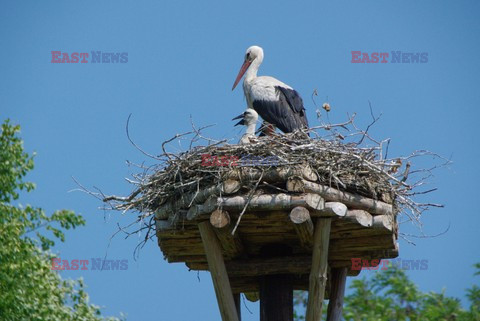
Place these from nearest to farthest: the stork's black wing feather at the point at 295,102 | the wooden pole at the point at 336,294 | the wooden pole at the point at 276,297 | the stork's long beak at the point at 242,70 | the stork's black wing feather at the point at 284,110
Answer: the wooden pole at the point at 276,297
the wooden pole at the point at 336,294
the stork's black wing feather at the point at 284,110
the stork's black wing feather at the point at 295,102
the stork's long beak at the point at 242,70

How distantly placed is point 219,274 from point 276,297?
0.66 metres

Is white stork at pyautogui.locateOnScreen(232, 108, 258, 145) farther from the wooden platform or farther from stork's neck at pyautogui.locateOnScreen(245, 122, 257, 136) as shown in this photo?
the wooden platform

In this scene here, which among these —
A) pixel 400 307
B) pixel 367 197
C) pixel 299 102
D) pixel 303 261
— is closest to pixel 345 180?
pixel 367 197

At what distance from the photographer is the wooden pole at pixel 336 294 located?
8983 mm

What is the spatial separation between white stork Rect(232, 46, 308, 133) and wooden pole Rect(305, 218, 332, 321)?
9.90 ft

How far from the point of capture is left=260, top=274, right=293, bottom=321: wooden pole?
870 centimetres

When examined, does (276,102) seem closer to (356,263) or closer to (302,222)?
(356,263)

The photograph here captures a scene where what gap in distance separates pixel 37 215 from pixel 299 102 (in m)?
4.53

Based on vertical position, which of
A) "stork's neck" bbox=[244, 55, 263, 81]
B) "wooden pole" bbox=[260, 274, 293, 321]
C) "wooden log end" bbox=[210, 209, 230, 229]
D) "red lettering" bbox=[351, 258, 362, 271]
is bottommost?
"wooden pole" bbox=[260, 274, 293, 321]

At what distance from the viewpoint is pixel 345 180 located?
8.51m

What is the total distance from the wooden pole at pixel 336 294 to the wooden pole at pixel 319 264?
709 mm

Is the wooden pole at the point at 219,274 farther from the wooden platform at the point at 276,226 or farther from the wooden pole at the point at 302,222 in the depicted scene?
the wooden pole at the point at 302,222

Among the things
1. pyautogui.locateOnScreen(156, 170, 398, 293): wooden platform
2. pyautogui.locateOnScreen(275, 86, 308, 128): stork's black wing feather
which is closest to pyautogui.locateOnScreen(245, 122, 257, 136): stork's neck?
pyautogui.locateOnScreen(275, 86, 308, 128): stork's black wing feather

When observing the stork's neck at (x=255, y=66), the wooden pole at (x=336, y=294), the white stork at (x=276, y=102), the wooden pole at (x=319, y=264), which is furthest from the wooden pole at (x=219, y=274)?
the stork's neck at (x=255, y=66)
